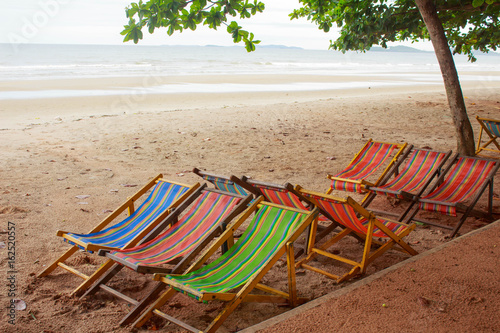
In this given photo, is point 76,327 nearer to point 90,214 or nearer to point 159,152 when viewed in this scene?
point 90,214

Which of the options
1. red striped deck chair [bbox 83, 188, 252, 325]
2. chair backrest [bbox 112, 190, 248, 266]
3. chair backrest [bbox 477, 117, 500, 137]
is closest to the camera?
red striped deck chair [bbox 83, 188, 252, 325]

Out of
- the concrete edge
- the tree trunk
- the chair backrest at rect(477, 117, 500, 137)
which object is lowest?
the concrete edge

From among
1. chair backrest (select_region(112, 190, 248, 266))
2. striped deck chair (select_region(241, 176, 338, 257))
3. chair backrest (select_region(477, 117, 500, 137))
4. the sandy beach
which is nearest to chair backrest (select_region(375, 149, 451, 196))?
the sandy beach

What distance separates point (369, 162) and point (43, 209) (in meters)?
3.80

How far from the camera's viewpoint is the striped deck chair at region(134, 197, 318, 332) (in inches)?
118

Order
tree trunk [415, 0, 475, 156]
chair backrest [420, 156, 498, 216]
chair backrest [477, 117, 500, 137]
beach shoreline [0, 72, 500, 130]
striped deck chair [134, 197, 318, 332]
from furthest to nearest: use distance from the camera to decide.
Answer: beach shoreline [0, 72, 500, 130] < chair backrest [477, 117, 500, 137] < tree trunk [415, 0, 475, 156] < chair backrest [420, 156, 498, 216] < striped deck chair [134, 197, 318, 332]

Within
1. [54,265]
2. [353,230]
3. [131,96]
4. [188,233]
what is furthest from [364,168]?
[131,96]

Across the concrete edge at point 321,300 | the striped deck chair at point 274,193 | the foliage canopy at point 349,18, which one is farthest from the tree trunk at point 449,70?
the striped deck chair at point 274,193

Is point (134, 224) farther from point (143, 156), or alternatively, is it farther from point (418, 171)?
point (143, 156)

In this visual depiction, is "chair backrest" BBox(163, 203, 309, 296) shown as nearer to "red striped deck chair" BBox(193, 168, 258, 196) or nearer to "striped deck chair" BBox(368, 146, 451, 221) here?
"red striped deck chair" BBox(193, 168, 258, 196)

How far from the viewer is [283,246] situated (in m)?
3.26

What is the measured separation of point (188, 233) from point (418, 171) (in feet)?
9.71

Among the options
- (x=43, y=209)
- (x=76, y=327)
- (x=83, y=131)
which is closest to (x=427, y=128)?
(x=83, y=131)

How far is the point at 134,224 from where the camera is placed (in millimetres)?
4117
